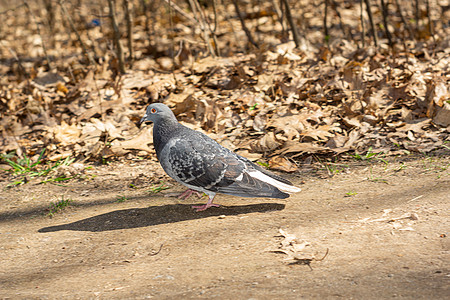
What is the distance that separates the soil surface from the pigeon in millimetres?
205

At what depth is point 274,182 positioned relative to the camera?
12.4ft

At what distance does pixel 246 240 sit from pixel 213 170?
0.73 metres

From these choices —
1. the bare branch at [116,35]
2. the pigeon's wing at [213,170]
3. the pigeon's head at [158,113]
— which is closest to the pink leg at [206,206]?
the pigeon's wing at [213,170]

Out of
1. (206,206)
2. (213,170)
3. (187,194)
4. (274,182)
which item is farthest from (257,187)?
(187,194)

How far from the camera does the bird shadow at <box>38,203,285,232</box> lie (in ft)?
12.5

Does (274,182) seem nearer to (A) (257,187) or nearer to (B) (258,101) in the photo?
(A) (257,187)

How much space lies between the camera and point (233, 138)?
5367 mm

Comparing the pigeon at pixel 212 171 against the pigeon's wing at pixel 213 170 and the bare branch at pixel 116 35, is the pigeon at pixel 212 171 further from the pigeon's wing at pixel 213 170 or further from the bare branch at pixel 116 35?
the bare branch at pixel 116 35

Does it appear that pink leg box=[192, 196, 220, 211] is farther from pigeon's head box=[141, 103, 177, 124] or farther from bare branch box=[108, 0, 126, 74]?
bare branch box=[108, 0, 126, 74]

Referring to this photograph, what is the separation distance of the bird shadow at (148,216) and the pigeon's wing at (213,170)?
0.22 meters

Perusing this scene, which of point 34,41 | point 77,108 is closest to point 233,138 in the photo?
point 77,108

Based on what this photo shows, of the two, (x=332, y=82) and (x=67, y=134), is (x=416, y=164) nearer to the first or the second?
(x=332, y=82)

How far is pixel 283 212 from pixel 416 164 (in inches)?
57.7

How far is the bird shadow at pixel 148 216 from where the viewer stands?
382 cm
